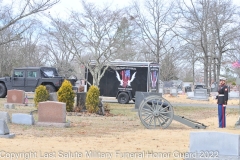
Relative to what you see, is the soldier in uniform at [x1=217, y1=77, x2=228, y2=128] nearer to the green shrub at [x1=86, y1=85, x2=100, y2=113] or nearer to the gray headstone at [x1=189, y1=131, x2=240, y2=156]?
the green shrub at [x1=86, y1=85, x2=100, y2=113]

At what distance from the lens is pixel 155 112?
13.8 metres

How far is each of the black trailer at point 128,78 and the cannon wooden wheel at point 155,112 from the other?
1234 centimetres

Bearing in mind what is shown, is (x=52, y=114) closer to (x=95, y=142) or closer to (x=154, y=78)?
(x=95, y=142)

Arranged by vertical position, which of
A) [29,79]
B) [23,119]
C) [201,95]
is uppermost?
[29,79]

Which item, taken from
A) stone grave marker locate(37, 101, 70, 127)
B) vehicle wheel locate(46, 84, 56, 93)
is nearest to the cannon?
stone grave marker locate(37, 101, 70, 127)

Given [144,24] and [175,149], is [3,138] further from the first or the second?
[144,24]

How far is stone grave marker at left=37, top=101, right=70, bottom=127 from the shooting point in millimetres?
13484

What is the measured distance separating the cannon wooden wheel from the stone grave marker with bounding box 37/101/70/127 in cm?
235

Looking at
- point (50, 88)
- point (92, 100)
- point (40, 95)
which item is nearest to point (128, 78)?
point (50, 88)

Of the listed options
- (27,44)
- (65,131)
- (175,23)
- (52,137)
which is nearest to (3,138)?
(52,137)

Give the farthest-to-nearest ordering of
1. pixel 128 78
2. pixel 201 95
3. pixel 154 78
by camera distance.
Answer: pixel 201 95, pixel 154 78, pixel 128 78

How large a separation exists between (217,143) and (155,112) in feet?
21.0

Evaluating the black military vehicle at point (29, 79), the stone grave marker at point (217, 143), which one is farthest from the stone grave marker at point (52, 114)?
the black military vehicle at point (29, 79)

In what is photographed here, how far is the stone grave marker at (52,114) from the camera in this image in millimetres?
13484
